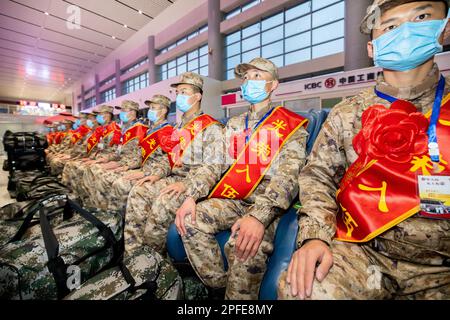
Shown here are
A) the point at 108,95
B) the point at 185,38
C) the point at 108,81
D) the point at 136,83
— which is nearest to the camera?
the point at 185,38

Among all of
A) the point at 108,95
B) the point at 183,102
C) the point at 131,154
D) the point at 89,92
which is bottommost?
the point at 131,154

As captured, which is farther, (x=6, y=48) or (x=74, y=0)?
(x=6, y=48)

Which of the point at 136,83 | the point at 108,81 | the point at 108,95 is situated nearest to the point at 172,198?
the point at 136,83

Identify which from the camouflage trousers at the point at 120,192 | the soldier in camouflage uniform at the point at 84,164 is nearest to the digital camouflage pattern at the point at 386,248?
the camouflage trousers at the point at 120,192

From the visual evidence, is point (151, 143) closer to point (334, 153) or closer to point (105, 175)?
point (105, 175)

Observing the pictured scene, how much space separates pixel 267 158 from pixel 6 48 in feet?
43.6

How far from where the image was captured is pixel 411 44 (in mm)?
779

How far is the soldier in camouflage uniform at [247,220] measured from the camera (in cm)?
98

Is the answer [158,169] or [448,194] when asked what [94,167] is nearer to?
[158,169]

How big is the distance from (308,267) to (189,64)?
456 inches

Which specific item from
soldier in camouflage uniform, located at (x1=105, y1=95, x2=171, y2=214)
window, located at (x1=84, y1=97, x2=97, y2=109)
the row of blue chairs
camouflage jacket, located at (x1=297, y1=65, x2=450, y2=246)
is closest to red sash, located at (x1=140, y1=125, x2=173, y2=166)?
soldier in camouflage uniform, located at (x1=105, y1=95, x2=171, y2=214)

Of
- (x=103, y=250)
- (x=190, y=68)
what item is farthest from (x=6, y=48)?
(x=103, y=250)

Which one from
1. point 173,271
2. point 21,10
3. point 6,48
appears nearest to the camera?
point 173,271

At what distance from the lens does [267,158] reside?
1.40 m
